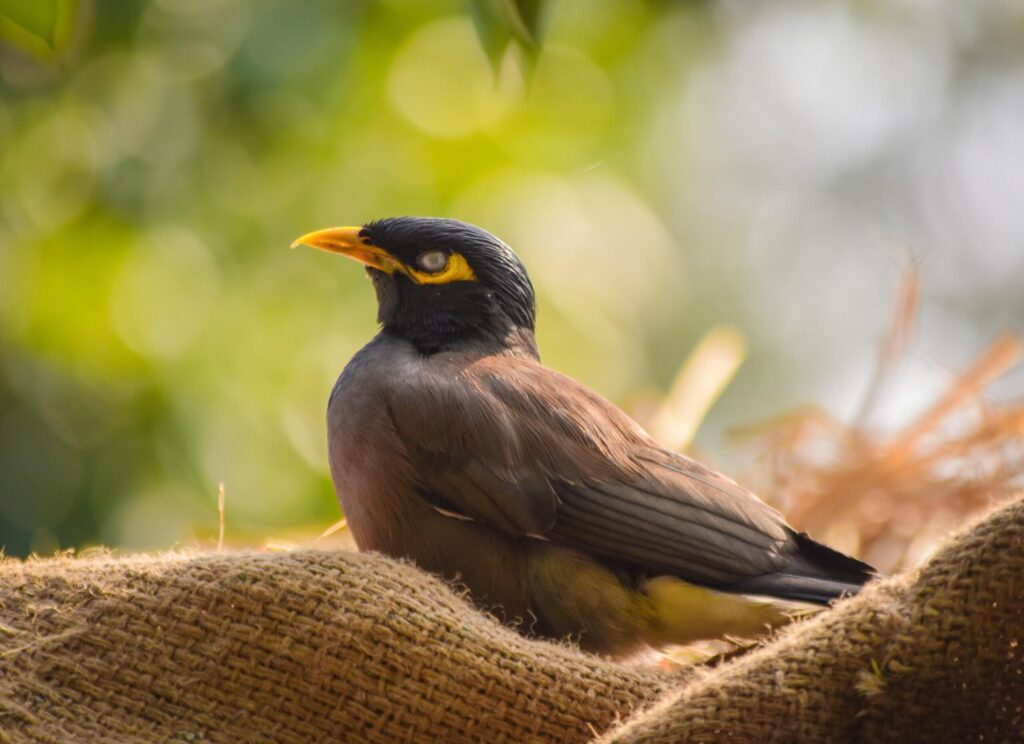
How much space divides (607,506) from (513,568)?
208 mm

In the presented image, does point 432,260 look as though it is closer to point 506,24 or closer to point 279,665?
point 279,665

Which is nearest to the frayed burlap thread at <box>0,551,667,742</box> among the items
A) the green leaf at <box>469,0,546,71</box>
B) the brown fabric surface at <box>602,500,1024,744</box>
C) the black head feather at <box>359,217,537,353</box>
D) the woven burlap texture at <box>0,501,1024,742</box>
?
the woven burlap texture at <box>0,501,1024,742</box>

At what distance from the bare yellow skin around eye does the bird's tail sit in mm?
909

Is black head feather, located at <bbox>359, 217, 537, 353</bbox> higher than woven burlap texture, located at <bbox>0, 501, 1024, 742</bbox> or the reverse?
higher

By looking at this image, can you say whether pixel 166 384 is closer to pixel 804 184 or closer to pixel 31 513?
pixel 31 513

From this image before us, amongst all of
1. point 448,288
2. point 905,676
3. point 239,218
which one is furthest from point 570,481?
point 239,218

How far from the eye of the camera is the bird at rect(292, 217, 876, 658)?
243 cm

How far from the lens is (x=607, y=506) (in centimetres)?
251

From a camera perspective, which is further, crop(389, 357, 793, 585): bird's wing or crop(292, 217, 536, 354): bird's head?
crop(292, 217, 536, 354): bird's head

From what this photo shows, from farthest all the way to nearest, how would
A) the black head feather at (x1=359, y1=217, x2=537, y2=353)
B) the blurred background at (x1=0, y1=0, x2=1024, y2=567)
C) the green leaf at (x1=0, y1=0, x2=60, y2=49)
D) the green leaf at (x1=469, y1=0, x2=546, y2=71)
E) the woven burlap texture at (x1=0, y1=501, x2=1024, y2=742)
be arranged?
1. the blurred background at (x1=0, y1=0, x2=1024, y2=567)
2. the black head feather at (x1=359, y1=217, x2=537, y2=353)
3. the woven burlap texture at (x1=0, y1=501, x2=1024, y2=742)
4. the green leaf at (x1=469, y1=0, x2=546, y2=71)
5. the green leaf at (x1=0, y1=0, x2=60, y2=49)

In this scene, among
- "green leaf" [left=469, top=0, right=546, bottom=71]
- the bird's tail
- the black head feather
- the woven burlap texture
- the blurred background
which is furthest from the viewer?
the blurred background

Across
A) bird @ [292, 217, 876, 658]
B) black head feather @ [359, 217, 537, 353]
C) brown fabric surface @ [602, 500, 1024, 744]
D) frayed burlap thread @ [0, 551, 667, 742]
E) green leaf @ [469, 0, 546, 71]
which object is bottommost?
frayed burlap thread @ [0, 551, 667, 742]

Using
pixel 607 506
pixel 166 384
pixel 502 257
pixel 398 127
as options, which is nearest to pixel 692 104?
pixel 398 127

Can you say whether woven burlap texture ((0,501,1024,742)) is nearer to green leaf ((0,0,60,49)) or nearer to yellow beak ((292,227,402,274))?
green leaf ((0,0,60,49))
